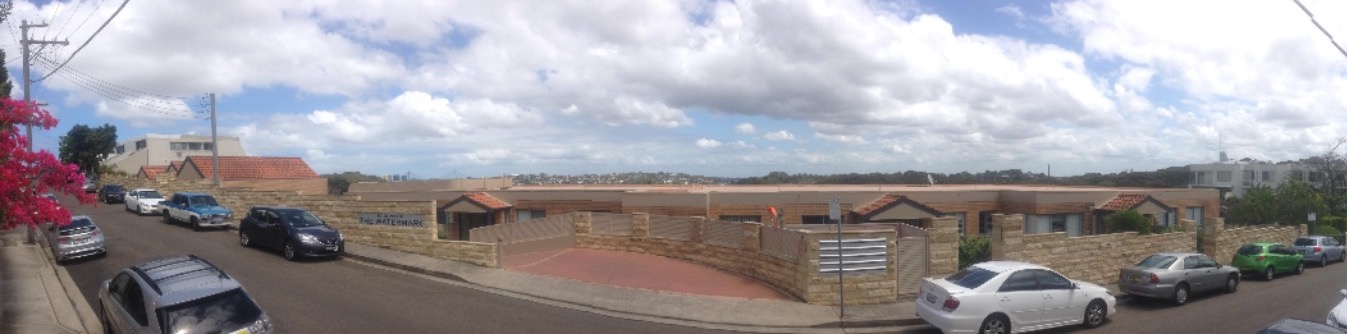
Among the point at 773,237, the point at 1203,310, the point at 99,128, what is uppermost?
the point at 99,128

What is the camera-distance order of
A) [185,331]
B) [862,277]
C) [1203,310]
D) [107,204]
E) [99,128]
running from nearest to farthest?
1. [185,331]
2. [862,277]
3. [1203,310]
4. [107,204]
5. [99,128]

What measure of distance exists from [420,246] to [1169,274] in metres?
18.3

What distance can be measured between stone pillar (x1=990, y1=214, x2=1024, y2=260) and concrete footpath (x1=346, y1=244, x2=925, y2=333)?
138 inches

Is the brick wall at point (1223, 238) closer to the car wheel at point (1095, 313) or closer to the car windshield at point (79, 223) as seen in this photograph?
the car wheel at point (1095, 313)

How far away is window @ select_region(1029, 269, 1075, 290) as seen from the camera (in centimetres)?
1426

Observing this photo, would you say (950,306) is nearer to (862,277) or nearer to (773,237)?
(862,277)

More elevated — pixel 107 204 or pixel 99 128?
pixel 99 128

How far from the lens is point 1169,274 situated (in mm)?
17562

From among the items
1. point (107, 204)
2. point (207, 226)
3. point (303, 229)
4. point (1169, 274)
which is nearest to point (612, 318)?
point (303, 229)

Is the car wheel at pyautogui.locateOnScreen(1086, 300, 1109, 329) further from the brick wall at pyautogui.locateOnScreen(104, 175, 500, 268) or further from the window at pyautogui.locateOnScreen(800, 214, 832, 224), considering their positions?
the window at pyautogui.locateOnScreen(800, 214, 832, 224)

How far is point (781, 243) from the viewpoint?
17.5 metres

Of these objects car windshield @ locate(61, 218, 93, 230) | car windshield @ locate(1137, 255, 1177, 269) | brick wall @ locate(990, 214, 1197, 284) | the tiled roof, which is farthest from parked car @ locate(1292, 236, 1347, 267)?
car windshield @ locate(61, 218, 93, 230)

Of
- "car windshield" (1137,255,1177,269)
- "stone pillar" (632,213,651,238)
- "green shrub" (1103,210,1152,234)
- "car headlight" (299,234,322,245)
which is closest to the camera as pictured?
"car windshield" (1137,255,1177,269)

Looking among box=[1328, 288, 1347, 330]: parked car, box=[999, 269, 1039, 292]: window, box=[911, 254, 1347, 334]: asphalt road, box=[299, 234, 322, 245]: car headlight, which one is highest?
box=[299, 234, 322, 245]: car headlight
